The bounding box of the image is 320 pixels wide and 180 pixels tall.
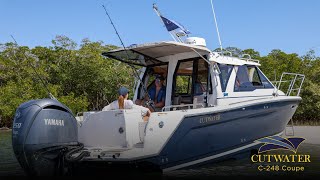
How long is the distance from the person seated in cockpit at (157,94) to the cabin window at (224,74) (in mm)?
1590

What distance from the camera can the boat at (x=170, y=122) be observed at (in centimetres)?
726

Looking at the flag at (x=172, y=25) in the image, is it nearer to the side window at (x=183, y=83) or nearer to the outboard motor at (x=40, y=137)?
the side window at (x=183, y=83)

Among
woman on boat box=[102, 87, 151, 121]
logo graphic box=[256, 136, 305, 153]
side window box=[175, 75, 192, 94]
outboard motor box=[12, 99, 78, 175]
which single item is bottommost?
logo graphic box=[256, 136, 305, 153]

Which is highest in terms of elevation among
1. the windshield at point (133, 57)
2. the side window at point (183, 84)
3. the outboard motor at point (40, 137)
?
the windshield at point (133, 57)

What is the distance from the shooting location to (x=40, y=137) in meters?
7.11

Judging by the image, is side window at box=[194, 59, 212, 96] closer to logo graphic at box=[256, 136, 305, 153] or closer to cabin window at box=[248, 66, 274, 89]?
cabin window at box=[248, 66, 274, 89]

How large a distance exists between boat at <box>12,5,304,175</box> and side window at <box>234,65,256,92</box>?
3cm

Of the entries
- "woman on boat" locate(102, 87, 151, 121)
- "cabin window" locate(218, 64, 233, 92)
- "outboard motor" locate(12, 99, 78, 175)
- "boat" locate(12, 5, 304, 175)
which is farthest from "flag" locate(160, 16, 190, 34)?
"outboard motor" locate(12, 99, 78, 175)

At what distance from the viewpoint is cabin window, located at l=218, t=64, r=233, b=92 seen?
9.80 metres

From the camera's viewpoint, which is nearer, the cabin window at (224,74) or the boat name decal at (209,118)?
the boat name decal at (209,118)

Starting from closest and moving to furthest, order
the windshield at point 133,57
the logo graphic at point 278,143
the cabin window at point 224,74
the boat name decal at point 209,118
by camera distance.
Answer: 1. the boat name decal at point 209,118
2. the cabin window at point 224,74
3. the logo graphic at point 278,143
4. the windshield at point 133,57

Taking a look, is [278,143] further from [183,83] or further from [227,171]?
[183,83]

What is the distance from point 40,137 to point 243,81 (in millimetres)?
5462

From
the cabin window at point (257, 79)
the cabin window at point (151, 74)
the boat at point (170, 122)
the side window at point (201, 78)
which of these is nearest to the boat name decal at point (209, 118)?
the boat at point (170, 122)
